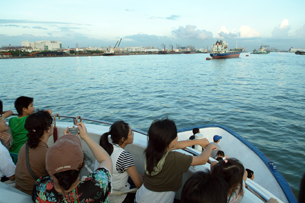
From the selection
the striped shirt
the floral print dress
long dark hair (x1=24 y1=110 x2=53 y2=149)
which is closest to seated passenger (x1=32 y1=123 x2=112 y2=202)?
the floral print dress

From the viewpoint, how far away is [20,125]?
2.82 meters

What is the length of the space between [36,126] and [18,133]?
3.70 ft

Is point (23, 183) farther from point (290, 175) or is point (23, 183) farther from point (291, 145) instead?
point (291, 145)

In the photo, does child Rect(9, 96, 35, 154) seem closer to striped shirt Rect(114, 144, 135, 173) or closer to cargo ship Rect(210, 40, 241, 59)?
striped shirt Rect(114, 144, 135, 173)

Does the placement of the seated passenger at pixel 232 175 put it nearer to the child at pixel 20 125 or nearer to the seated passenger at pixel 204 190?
the seated passenger at pixel 204 190

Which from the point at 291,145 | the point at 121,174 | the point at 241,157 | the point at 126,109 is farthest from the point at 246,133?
the point at 121,174

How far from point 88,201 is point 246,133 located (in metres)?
7.72

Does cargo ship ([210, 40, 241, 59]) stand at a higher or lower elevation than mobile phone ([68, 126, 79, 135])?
higher

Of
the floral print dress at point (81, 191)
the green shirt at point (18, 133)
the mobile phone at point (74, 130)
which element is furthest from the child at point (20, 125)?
the floral print dress at point (81, 191)

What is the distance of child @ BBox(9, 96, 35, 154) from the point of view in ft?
9.23

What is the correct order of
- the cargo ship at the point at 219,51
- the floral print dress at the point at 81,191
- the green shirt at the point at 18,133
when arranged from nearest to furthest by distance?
the floral print dress at the point at 81,191 → the green shirt at the point at 18,133 → the cargo ship at the point at 219,51

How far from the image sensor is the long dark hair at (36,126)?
191cm

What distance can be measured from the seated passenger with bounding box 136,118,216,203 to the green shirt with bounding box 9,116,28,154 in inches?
76.3

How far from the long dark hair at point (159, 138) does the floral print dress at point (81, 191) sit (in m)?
0.50
